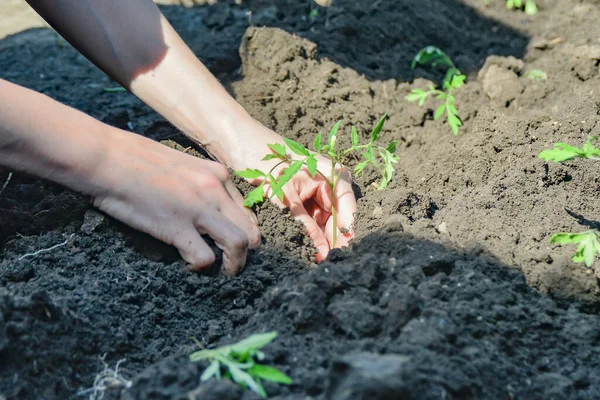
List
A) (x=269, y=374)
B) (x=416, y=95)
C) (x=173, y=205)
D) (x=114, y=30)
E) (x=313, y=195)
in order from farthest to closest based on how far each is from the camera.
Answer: (x=416, y=95) < (x=114, y=30) < (x=313, y=195) < (x=173, y=205) < (x=269, y=374)

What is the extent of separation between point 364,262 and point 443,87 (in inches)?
77.8

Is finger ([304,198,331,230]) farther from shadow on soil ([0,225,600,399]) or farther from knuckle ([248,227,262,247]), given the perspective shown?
shadow on soil ([0,225,600,399])

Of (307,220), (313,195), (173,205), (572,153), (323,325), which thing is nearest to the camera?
(323,325)

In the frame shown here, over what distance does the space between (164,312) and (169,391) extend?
0.63 metres

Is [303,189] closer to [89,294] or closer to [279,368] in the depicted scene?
[89,294]

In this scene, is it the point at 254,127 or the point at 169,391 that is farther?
the point at 254,127

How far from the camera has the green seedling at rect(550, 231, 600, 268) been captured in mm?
2045

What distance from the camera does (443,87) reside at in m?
3.71

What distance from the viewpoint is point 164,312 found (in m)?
2.19

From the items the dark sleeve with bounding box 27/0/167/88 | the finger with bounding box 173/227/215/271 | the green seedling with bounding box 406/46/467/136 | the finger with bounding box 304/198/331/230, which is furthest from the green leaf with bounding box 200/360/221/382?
the green seedling with bounding box 406/46/467/136

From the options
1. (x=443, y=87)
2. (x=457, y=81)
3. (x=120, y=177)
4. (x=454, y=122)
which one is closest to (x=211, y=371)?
(x=120, y=177)

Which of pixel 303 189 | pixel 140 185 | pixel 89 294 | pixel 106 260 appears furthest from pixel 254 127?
pixel 89 294

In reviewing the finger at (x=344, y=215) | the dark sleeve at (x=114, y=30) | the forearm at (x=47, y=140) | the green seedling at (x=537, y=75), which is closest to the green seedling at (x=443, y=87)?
the green seedling at (x=537, y=75)

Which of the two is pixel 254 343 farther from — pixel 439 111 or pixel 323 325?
pixel 439 111
